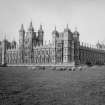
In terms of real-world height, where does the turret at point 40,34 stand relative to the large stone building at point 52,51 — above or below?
above

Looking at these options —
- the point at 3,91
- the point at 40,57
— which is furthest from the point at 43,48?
the point at 3,91

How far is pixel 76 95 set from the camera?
1418 cm

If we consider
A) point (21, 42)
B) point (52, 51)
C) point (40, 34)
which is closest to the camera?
point (52, 51)

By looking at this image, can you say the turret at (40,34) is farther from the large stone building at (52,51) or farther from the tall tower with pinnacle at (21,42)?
the tall tower with pinnacle at (21,42)

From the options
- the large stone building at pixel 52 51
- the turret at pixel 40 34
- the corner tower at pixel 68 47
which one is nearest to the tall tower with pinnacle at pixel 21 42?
the large stone building at pixel 52 51

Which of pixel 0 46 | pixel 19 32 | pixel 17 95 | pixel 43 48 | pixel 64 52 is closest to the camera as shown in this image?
pixel 17 95

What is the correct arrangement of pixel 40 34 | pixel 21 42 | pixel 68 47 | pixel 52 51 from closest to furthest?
pixel 68 47 → pixel 52 51 → pixel 21 42 → pixel 40 34

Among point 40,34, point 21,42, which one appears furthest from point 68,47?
point 40,34

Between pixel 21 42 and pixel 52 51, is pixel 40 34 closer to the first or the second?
pixel 21 42

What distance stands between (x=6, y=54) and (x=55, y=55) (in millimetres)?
36718

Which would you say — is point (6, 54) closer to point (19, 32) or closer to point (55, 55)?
point (19, 32)

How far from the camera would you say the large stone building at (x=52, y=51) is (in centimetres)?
7600

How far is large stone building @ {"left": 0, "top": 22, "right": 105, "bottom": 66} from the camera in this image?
76000mm

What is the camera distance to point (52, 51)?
257ft
